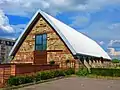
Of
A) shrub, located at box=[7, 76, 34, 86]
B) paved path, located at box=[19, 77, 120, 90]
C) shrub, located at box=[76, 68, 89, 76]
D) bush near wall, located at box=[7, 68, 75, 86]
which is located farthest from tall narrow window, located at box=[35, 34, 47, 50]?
shrub, located at box=[7, 76, 34, 86]

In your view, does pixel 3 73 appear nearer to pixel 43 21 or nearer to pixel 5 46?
pixel 43 21

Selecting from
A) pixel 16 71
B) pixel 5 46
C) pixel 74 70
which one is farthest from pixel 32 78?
pixel 5 46

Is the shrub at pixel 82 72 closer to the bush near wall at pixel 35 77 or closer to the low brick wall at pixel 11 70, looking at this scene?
the bush near wall at pixel 35 77

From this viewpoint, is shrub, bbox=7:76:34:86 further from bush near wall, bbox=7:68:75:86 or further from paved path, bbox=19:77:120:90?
paved path, bbox=19:77:120:90

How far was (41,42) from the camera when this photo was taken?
37844mm

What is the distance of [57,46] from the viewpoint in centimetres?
3612

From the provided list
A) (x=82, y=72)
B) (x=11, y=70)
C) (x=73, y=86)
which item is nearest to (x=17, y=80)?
(x=11, y=70)

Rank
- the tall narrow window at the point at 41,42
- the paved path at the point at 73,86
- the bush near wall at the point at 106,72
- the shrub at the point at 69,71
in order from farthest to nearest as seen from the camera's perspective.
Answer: the tall narrow window at the point at 41,42
the bush near wall at the point at 106,72
the shrub at the point at 69,71
the paved path at the point at 73,86

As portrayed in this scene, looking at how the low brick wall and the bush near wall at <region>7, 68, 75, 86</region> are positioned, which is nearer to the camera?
the bush near wall at <region>7, 68, 75, 86</region>

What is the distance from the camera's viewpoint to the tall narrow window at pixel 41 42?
37.6 metres

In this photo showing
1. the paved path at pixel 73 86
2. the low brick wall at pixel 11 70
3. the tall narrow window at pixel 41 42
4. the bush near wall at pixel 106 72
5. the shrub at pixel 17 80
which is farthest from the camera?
the tall narrow window at pixel 41 42

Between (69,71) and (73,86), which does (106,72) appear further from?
(73,86)

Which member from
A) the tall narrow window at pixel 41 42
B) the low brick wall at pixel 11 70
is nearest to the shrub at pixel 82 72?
the tall narrow window at pixel 41 42

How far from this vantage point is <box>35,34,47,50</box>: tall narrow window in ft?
123
